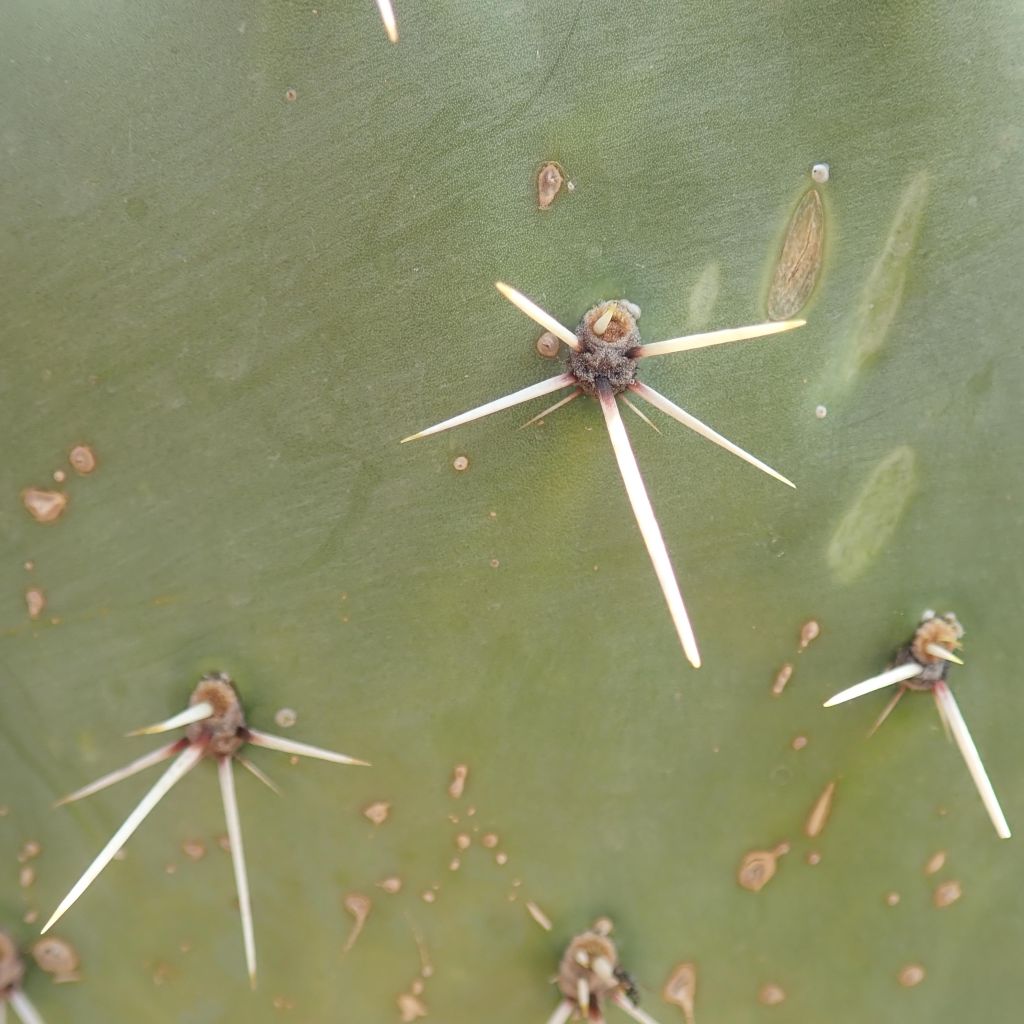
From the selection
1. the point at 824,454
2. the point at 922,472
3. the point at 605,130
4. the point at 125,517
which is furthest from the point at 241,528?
the point at 922,472

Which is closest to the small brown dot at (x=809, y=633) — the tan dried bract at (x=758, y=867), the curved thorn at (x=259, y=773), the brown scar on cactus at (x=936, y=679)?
the brown scar on cactus at (x=936, y=679)

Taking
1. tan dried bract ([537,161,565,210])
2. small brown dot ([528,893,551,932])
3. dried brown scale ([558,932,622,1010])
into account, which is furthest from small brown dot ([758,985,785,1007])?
tan dried bract ([537,161,565,210])

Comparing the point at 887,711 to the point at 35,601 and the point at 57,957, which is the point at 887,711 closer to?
the point at 35,601

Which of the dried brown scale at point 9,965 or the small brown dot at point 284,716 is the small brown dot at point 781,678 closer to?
the small brown dot at point 284,716

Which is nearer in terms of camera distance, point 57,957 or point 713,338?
point 713,338

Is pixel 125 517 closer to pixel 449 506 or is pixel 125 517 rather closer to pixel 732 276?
pixel 449 506

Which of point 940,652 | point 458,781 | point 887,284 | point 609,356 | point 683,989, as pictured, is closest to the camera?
point 609,356

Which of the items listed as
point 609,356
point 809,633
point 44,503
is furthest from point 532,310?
point 44,503

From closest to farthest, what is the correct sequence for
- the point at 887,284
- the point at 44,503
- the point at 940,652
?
1. the point at 940,652
2. the point at 887,284
3. the point at 44,503
